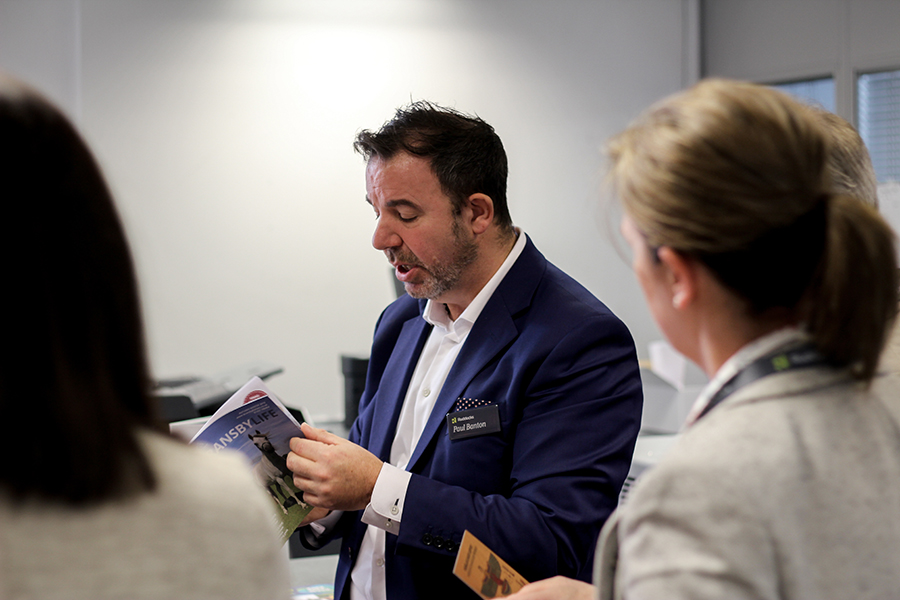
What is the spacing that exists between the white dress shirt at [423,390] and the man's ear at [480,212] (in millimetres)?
82

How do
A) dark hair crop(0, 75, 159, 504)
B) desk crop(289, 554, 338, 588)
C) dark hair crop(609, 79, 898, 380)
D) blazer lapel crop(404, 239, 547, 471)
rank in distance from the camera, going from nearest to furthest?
dark hair crop(0, 75, 159, 504)
dark hair crop(609, 79, 898, 380)
blazer lapel crop(404, 239, 547, 471)
desk crop(289, 554, 338, 588)

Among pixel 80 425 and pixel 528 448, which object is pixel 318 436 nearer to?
pixel 528 448

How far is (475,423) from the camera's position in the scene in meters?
1.43

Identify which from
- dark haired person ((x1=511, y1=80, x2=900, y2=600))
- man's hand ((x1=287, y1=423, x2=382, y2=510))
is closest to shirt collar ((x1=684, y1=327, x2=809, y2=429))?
dark haired person ((x1=511, y1=80, x2=900, y2=600))

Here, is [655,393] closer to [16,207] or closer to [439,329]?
[439,329]

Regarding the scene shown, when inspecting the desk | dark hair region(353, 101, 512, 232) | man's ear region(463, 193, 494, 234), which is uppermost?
dark hair region(353, 101, 512, 232)

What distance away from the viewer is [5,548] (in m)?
0.57

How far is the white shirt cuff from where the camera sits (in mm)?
1354

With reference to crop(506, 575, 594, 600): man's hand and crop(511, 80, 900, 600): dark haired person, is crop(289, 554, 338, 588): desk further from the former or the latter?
crop(511, 80, 900, 600): dark haired person

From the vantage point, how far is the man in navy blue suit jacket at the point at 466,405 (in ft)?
4.41

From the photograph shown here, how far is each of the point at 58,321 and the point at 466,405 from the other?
3.13ft

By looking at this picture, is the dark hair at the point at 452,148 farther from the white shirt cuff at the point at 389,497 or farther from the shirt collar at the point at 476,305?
the white shirt cuff at the point at 389,497

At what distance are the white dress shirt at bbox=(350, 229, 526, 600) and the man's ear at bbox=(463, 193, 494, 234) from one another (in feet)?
0.27

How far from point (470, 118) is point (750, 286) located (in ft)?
3.51
